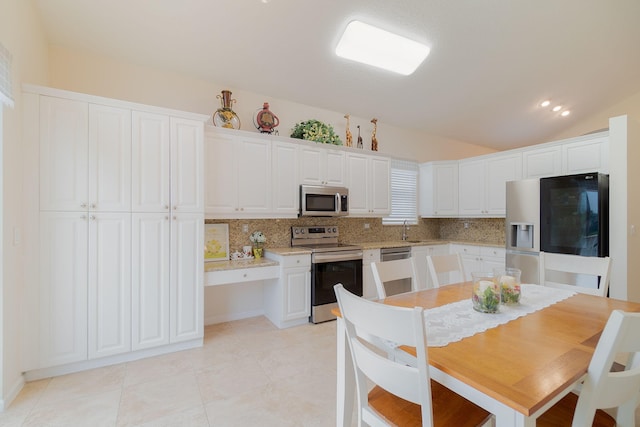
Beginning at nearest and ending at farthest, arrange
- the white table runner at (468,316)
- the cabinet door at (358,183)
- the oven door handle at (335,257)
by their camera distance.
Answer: the white table runner at (468,316) → the oven door handle at (335,257) → the cabinet door at (358,183)

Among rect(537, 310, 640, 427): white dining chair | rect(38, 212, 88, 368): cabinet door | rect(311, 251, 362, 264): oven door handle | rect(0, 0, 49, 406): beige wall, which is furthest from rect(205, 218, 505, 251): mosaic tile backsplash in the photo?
rect(537, 310, 640, 427): white dining chair

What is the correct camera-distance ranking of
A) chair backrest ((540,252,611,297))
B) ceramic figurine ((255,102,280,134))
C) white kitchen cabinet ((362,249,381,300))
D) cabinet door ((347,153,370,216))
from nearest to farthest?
chair backrest ((540,252,611,297)) → ceramic figurine ((255,102,280,134)) → white kitchen cabinet ((362,249,381,300)) → cabinet door ((347,153,370,216))

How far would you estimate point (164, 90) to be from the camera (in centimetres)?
314

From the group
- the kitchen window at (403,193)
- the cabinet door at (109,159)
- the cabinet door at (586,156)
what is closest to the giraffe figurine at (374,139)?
the kitchen window at (403,193)

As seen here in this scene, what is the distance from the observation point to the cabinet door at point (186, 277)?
8.72ft

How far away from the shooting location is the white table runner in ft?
3.95

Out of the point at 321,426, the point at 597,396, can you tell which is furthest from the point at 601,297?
the point at 321,426

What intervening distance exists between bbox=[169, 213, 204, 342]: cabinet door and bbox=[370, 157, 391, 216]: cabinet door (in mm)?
2489

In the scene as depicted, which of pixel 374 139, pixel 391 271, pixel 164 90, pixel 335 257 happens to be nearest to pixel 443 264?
pixel 391 271

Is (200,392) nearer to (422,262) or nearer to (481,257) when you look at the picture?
(422,262)

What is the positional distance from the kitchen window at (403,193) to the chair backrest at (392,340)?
3.77 meters

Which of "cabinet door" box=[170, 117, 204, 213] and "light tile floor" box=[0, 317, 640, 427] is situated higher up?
"cabinet door" box=[170, 117, 204, 213]

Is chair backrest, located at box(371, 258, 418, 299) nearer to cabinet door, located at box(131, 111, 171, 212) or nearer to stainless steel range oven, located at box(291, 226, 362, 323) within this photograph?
stainless steel range oven, located at box(291, 226, 362, 323)

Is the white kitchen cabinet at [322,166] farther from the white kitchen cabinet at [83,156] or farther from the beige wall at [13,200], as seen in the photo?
the beige wall at [13,200]
